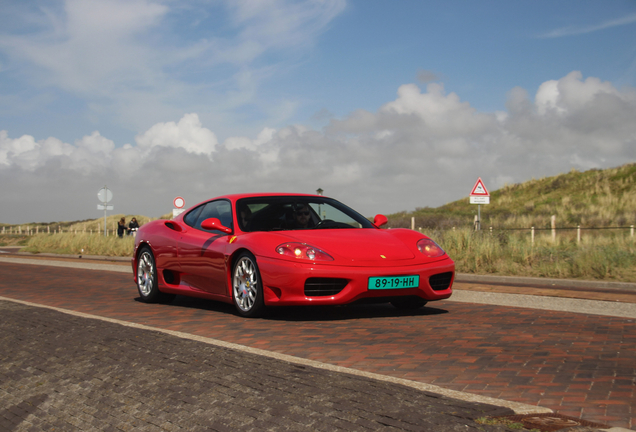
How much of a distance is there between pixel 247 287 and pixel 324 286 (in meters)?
0.97

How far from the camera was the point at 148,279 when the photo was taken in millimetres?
9086

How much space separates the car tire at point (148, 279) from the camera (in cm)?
895

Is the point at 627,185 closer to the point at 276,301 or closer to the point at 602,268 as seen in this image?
the point at 602,268

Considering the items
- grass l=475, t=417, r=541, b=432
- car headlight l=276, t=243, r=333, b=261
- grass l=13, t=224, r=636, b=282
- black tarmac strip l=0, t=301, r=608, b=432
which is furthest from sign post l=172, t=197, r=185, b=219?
grass l=475, t=417, r=541, b=432

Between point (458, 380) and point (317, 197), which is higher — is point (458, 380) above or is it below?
below

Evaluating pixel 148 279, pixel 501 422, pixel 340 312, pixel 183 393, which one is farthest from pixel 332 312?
pixel 501 422

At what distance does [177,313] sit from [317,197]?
223 centimetres

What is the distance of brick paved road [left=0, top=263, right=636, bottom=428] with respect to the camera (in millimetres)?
3967

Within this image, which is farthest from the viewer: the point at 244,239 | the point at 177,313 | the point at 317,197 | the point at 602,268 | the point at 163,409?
the point at 602,268

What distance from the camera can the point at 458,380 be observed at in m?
4.21

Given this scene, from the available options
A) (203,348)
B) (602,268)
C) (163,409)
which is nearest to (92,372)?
(203,348)

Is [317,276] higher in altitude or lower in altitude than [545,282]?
higher

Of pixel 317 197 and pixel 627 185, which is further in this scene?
pixel 627 185

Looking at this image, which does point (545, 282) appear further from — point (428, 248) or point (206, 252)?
point (206, 252)
